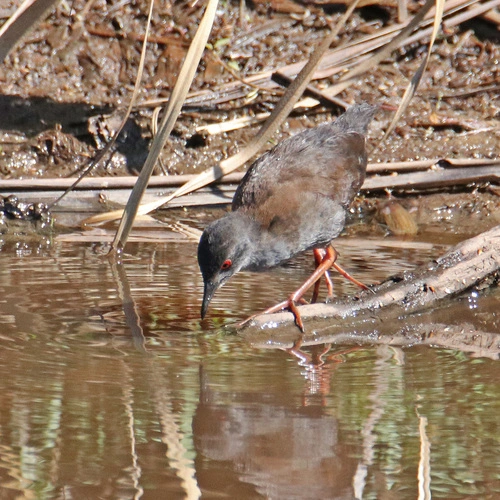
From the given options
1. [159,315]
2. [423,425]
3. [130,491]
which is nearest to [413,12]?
[159,315]

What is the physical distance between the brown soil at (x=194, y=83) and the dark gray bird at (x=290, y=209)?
2363 mm

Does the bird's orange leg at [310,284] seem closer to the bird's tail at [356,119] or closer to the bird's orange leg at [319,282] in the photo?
the bird's orange leg at [319,282]

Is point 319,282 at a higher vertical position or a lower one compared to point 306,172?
lower

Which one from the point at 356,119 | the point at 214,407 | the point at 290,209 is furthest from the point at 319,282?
the point at 214,407

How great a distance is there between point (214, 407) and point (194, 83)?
5.73 metres

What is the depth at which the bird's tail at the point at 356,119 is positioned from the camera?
6.80 meters

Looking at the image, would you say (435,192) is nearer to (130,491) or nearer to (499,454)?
(499,454)

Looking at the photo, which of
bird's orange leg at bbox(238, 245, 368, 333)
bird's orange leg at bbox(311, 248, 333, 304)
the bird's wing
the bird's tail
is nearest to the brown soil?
the bird's tail

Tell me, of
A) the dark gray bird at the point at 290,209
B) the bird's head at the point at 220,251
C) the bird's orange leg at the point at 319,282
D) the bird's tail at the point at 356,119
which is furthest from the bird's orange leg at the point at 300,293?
the bird's tail at the point at 356,119

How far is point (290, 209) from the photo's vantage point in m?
5.77

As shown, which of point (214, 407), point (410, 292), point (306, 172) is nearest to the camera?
point (214, 407)

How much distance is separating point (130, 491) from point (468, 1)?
7.24m

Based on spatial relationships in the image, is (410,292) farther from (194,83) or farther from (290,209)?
(194,83)

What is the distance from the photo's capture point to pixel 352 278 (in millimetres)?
6230
